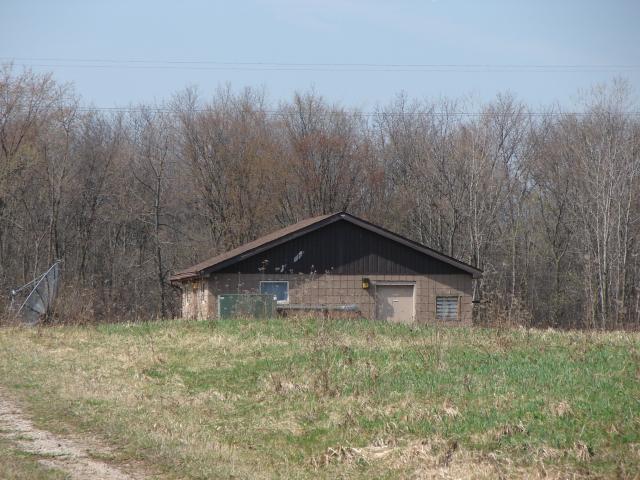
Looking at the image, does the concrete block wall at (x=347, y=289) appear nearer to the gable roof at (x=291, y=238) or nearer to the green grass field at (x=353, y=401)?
the gable roof at (x=291, y=238)

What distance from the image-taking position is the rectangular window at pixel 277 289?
3036 centimetres

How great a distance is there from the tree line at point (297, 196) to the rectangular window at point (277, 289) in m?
14.4

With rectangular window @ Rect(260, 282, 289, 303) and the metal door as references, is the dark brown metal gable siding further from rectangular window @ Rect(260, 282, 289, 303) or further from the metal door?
the metal door

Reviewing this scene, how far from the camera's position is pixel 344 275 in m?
31.2

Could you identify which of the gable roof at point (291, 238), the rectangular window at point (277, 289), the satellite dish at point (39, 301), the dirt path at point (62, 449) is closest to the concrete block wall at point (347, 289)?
the rectangular window at point (277, 289)

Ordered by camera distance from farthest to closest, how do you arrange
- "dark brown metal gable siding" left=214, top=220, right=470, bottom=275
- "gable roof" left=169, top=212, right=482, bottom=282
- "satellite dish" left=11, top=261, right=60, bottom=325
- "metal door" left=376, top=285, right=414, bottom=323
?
"metal door" left=376, top=285, right=414, bottom=323, "dark brown metal gable siding" left=214, top=220, right=470, bottom=275, "gable roof" left=169, top=212, right=482, bottom=282, "satellite dish" left=11, top=261, right=60, bottom=325

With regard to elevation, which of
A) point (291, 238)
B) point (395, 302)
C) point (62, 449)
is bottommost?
point (62, 449)

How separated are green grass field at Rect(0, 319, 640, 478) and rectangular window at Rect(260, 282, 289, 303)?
12.2 m

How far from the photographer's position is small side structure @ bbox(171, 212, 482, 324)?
3019 cm

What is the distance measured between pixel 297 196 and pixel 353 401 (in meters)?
38.0

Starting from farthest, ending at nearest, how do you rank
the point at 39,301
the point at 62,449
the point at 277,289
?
the point at 277,289 → the point at 39,301 → the point at 62,449

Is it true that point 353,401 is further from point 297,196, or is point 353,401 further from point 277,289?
point 297,196

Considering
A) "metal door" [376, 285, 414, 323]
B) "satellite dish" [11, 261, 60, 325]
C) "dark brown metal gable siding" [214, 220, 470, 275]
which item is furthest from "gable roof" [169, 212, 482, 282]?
"satellite dish" [11, 261, 60, 325]

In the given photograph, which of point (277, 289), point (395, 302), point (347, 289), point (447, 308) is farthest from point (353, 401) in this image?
point (447, 308)
